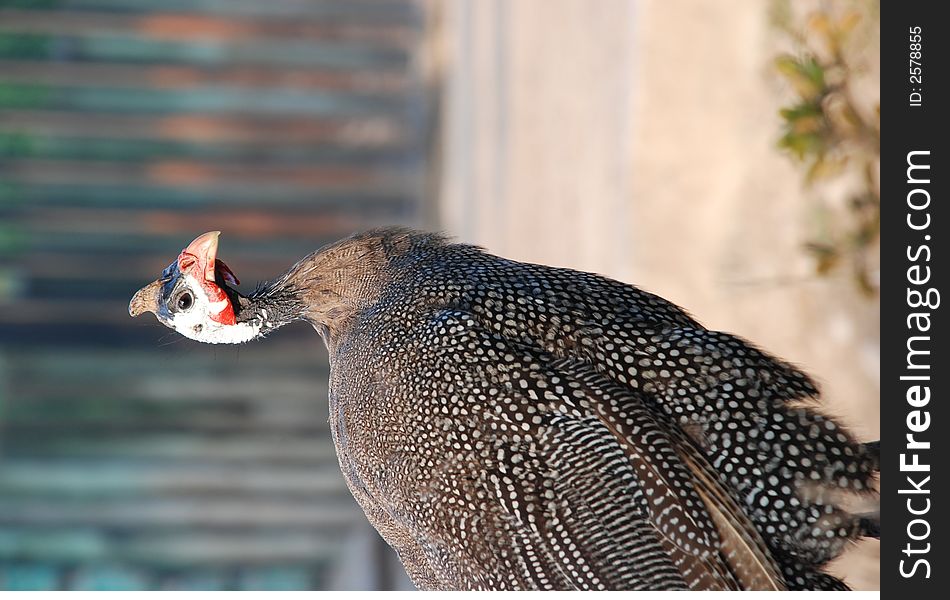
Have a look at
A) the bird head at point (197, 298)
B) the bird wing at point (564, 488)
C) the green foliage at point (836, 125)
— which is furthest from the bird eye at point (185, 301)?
the green foliage at point (836, 125)

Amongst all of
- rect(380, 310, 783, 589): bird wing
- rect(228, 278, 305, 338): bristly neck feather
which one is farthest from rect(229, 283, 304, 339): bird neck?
rect(380, 310, 783, 589): bird wing

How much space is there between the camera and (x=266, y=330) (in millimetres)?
965

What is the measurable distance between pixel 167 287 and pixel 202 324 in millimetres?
42

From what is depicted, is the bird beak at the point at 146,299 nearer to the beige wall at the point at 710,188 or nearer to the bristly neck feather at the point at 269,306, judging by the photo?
the bristly neck feather at the point at 269,306

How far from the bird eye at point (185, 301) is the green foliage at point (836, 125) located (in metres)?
1.09

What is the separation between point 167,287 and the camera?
937 millimetres

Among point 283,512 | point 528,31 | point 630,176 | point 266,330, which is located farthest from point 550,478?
point 283,512

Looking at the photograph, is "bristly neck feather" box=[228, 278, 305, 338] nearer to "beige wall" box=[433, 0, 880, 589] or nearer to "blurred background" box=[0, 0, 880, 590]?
"beige wall" box=[433, 0, 880, 589]

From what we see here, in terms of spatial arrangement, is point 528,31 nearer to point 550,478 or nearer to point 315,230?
point 315,230

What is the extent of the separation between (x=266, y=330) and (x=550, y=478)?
11.4 inches

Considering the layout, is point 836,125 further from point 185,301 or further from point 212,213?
point 212,213

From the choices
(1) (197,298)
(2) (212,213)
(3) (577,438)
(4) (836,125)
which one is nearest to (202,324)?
(1) (197,298)

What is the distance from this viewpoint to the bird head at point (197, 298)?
0.93 metres
